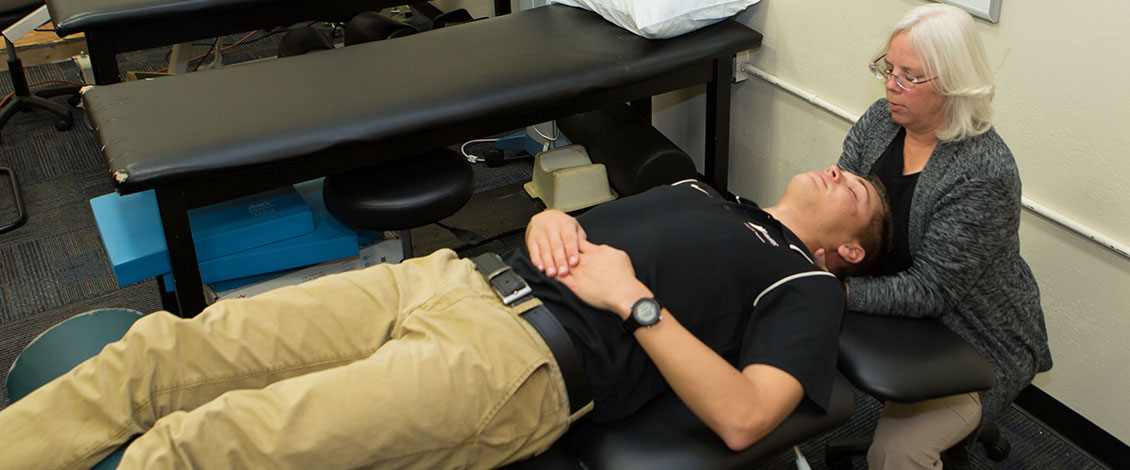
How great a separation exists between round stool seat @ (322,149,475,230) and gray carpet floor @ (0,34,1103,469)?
55 cm

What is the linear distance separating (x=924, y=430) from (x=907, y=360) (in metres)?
0.29

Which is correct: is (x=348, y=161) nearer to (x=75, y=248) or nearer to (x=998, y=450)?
(x=75, y=248)

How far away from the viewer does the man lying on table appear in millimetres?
1145

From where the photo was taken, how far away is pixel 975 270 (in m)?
1.37

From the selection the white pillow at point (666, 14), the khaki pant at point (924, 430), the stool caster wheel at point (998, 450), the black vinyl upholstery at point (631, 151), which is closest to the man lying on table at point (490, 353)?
the khaki pant at point (924, 430)

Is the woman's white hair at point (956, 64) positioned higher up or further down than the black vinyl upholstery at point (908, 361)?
higher up

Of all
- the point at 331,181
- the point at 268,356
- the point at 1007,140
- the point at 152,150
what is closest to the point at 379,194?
the point at 331,181

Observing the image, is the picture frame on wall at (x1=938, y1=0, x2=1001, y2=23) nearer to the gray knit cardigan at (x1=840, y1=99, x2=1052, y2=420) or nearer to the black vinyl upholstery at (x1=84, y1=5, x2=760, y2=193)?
the gray knit cardigan at (x1=840, y1=99, x2=1052, y2=420)

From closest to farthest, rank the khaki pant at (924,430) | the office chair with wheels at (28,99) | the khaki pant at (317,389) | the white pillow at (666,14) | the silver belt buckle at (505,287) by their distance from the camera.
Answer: the khaki pant at (317,389), the silver belt buckle at (505,287), the khaki pant at (924,430), the white pillow at (666,14), the office chair with wheels at (28,99)

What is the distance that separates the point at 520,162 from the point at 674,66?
103 cm

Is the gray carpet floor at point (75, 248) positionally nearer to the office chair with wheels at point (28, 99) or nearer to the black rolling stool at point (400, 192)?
the office chair with wheels at point (28, 99)

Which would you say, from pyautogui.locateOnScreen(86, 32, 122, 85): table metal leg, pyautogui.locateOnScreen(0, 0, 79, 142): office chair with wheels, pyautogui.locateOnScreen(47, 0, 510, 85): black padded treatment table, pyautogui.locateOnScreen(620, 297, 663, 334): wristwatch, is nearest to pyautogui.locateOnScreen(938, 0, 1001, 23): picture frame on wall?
pyautogui.locateOnScreen(620, 297, 663, 334): wristwatch

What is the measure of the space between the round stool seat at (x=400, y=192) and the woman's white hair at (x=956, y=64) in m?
1.00

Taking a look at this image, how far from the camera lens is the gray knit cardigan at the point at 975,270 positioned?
1351 millimetres
